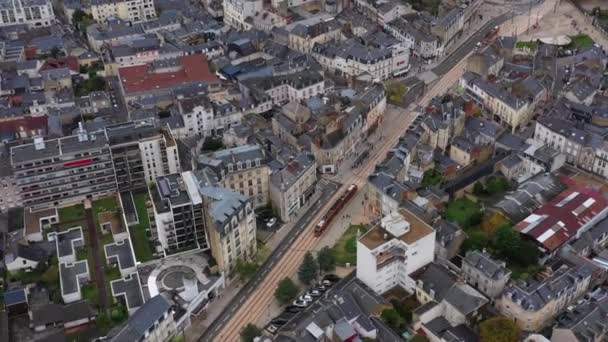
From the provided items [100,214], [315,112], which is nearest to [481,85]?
[315,112]

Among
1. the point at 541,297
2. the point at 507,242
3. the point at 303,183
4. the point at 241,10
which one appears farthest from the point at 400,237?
the point at 241,10

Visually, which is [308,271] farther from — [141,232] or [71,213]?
[71,213]

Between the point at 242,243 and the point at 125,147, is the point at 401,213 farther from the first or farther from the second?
the point at 125,147

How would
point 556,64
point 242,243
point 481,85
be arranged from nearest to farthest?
point 242,243 < point 481,85 < point 556,64

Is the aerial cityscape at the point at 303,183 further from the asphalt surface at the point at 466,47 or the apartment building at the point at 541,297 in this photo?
the asphalt surface at the point at 466,47

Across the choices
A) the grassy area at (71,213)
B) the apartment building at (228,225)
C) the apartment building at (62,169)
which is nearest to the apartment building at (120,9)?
the apartment building at (62,169)
